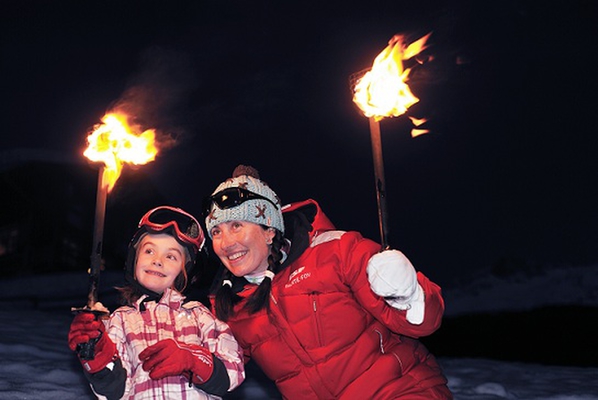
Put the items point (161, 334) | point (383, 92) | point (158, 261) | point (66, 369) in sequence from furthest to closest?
point (66, 369) < point (158, 261) < point (383, 92) < point (161, 334)

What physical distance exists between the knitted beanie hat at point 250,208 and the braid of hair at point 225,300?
1.06 ft

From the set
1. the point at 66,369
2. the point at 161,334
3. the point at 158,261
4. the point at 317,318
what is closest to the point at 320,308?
the point at 317,318

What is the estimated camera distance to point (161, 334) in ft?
9.04

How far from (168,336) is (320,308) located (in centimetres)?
83

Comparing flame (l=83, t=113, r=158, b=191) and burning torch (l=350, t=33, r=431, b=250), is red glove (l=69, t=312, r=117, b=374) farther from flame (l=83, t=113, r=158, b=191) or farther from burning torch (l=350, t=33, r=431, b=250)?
burning torch (l=350, t=33, r=431, b=250)

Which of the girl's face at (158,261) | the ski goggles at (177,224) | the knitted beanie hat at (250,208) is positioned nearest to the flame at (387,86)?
the knitted beanie hat at (250,208)

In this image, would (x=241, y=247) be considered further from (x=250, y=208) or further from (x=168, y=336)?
(x=168, y=336)

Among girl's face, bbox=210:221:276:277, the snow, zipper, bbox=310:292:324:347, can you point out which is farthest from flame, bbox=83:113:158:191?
the snow

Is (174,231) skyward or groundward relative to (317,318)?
skyward

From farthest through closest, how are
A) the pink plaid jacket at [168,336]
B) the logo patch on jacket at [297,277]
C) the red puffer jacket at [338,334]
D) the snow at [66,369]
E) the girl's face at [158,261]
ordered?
the snow at [66,369] → the girl's face at [158,261] → the logo patch on jacket at [297,277] → the red puffer jacket at [338,334] → the pink plaid jacket at [168,336]

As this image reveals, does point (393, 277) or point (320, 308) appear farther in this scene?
point (320, 308)

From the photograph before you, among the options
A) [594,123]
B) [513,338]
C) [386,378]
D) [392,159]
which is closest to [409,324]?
[386,378]

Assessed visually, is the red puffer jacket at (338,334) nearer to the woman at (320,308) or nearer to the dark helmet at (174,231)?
the woman at (320,308)

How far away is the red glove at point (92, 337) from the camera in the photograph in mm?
2336
